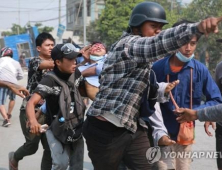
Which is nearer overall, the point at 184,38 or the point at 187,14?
the point at 184,38

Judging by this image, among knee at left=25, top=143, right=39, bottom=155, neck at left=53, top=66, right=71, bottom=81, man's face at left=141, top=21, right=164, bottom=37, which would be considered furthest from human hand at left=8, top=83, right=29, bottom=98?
man's face at left=141, top=21, right=164, bottom=37

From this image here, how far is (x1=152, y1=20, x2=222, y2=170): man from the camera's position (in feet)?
12.5

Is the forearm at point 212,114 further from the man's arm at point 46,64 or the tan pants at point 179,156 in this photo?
the man's arm at point 46,64

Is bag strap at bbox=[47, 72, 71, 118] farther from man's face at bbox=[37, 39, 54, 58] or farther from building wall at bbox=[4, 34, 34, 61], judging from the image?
building wall at bbox=[4, 34, 34, 61]

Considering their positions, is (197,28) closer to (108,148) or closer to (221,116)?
(221,116)

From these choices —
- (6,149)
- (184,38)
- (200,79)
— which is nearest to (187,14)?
(6,149)

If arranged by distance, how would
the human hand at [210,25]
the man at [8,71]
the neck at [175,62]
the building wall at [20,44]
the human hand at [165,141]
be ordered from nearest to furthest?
the human hand at [210,25] < the human hand at [165,141] < the neck at [175,62] < the man at [8,71] < the building wall at [20,44]

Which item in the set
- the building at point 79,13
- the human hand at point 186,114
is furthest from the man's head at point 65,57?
the building at point 79,13

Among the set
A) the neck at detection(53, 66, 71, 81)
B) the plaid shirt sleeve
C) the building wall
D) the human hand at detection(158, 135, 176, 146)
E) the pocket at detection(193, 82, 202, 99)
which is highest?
the plaid shirt sleeve

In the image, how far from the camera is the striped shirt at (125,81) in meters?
2.86

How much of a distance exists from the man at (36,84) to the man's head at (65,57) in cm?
32

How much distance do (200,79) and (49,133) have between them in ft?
5.03

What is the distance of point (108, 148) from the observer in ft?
10.4

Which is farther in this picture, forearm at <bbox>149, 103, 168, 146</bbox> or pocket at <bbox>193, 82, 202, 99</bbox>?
pocket at <bbox>193, 82, 202, 99</bbox>
